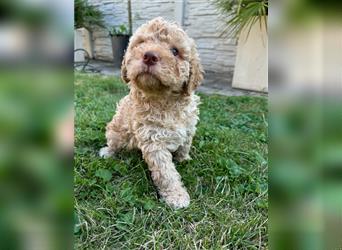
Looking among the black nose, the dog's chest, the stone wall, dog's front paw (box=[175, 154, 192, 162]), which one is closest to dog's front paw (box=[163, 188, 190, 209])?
the dog's chest

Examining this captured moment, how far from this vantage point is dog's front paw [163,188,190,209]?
1643mm

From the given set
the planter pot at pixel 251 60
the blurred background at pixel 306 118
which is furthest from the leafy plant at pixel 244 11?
the blurred background at pixel 306 118

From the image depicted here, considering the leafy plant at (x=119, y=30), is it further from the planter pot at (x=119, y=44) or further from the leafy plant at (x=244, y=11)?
the leafy plant at (x=244, y=11)

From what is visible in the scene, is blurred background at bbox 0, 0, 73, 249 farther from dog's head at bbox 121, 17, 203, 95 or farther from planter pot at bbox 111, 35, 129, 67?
planter pot at bbox 111, 35, 129, 67

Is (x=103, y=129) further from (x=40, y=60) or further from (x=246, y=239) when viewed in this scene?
(x=40, y=60)

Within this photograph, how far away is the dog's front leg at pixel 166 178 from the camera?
66.7 inches

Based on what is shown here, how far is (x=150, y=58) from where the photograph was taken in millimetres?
1678

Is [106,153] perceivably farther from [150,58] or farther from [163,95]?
[150,58]

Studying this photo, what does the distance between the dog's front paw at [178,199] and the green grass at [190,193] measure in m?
0.04

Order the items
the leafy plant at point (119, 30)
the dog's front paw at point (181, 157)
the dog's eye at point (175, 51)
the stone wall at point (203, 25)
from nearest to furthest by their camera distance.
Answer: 1. the dog's eye at point (175, 51)
2. the dog's front paw at point (181, 157)
3. the stone wall at point (203, 25)
4. the leafy plant at point (119, 30)

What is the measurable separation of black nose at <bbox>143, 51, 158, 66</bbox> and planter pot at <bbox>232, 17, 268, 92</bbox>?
2.48m

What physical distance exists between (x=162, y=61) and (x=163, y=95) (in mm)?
213

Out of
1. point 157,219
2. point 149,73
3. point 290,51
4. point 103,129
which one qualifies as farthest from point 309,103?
point 103,129

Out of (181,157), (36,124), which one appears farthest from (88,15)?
Result: (36,124)
